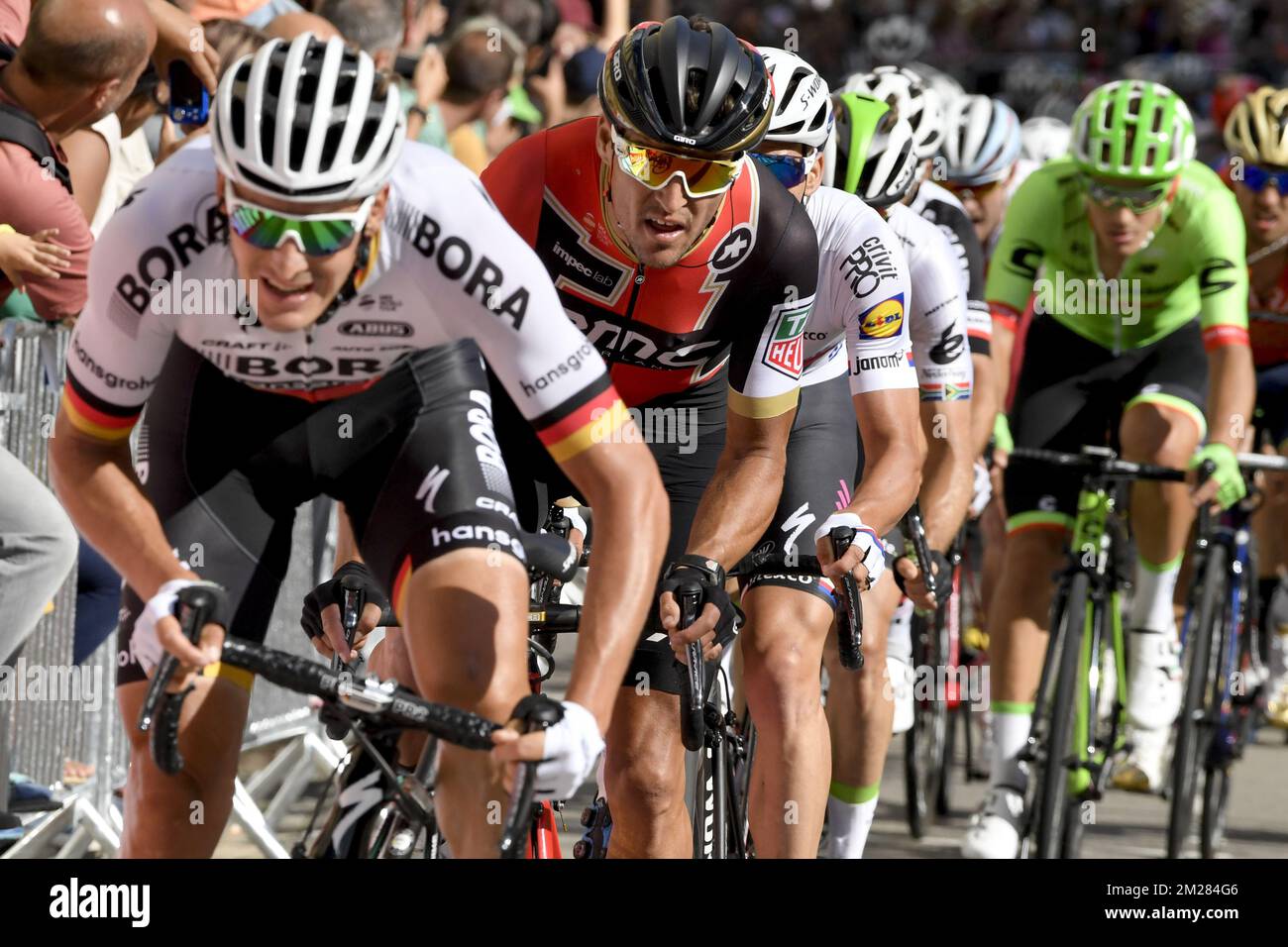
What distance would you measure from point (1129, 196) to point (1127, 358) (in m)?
0.69

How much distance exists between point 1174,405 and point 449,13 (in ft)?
21.8

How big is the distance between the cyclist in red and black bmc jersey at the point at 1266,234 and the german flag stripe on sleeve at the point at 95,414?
237 inches

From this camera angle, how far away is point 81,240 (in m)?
5.44

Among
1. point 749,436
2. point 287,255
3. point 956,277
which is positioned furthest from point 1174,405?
point 287,255

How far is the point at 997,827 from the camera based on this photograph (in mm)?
6793

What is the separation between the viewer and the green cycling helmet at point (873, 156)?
20.4 ft

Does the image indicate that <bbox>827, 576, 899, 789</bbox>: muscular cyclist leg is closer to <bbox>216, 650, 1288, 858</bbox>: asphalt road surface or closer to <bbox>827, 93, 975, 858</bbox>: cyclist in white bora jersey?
<bbox>827, 93, 975, 858</bbox>: cyclist in white bora jersey

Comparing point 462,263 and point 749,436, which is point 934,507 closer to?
point 749,436

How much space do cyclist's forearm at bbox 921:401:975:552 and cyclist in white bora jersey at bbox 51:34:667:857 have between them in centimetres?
225

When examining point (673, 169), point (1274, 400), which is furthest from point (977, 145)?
point (673, 169)

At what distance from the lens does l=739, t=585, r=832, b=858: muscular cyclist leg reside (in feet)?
16.8

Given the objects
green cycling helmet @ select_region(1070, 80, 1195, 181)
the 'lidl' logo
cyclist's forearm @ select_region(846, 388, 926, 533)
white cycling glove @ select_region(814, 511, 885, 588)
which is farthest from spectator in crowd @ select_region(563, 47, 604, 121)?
white cycling glove @ select_region(814, 511, 885, 588)

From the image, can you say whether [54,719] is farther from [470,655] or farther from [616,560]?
[616,560]

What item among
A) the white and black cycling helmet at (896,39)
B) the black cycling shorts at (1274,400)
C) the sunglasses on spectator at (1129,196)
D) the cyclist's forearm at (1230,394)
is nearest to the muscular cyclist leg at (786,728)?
the cyclist's forearm at (1230,394)
